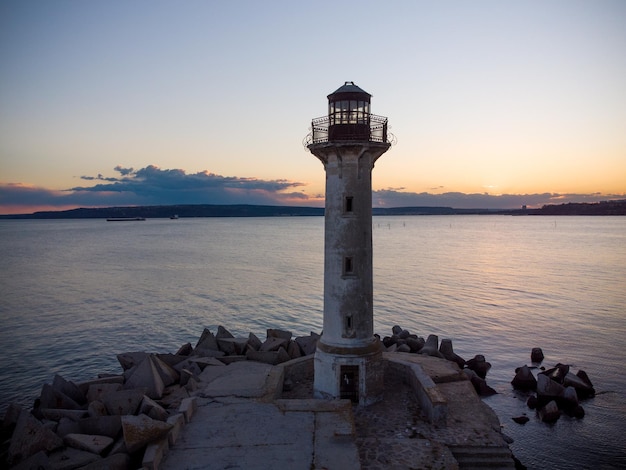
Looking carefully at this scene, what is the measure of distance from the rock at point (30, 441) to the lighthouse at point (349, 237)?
26.2ft

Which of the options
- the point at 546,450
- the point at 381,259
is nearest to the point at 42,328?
the point at 546,450

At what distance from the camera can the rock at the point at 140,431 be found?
1165cm

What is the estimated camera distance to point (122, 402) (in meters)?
14.5

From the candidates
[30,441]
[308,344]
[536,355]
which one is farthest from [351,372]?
[536,355]

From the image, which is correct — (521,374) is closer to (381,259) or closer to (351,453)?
(351,453)

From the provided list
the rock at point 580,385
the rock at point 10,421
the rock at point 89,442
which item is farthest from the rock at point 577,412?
the rock at point 10,421

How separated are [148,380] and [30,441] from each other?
4.55 m

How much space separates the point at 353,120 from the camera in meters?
15.7

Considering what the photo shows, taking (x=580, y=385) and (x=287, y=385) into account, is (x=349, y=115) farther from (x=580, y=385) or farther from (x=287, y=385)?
(x=580, y=385)

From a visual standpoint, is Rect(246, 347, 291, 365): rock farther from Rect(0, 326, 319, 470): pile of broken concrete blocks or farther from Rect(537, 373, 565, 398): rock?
Rect(537, 373, 565, 398): rock

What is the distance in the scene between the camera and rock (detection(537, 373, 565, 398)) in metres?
21.1

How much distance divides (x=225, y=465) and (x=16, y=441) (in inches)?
Result: 228

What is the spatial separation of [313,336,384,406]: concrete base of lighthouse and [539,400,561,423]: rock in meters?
8.19

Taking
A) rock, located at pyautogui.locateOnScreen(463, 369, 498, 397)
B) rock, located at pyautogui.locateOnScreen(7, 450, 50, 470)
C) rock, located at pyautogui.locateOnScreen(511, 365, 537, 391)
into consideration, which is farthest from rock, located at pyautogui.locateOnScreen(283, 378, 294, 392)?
rock, located at pyautogui.locateOnScreen(511, 365, 537, 391)
